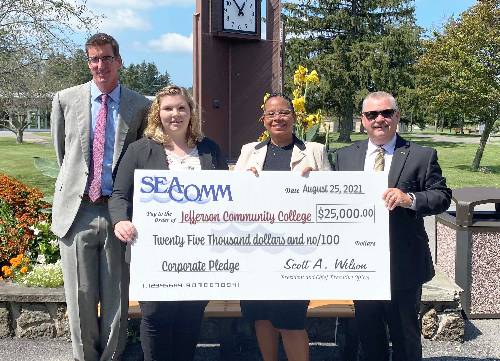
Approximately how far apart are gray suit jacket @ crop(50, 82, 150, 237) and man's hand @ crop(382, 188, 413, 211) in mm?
1501

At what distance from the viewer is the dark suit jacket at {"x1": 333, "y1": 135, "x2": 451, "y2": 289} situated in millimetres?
2934

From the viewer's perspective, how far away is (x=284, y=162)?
3146 mm

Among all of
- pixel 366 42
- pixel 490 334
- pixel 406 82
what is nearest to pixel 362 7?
pixel 366 42

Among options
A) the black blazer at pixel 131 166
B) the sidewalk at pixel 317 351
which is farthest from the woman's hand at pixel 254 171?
the sidewalk at pixel 317 351

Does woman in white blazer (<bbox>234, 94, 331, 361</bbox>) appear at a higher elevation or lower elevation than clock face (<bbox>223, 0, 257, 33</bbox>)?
lower

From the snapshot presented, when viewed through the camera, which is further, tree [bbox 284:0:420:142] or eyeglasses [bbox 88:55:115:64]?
tree [bbox 284:0:420:142]

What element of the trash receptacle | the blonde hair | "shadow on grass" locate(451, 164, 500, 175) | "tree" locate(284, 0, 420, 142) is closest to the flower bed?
the blonde hair

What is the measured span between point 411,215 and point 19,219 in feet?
12.1

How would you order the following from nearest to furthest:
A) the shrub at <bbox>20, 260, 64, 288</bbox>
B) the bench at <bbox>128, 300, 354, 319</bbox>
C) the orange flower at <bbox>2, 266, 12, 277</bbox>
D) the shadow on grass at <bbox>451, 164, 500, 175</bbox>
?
the bench at <bbox>128, 300, 354, 319</bbox> < the shrub at <bbox>20, 260, 64, 288</bbox> < the orange flower at <bbox>2, 266, 12, 277</bbox> < the shadow on grass at <bbox>451, 164, 500, 175</bbox>

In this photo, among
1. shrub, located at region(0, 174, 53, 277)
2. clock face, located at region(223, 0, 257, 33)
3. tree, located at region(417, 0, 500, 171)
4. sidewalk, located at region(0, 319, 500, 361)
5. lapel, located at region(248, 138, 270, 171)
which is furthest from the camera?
tree, located at region(417, 0, 500, 171)

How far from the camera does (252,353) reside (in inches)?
168

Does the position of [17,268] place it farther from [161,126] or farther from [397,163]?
[397,163]

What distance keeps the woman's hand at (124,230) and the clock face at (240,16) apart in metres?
5.00

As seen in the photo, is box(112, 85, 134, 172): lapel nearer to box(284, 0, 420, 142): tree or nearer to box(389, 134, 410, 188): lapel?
box(389, 134, 410, 188): lapel
